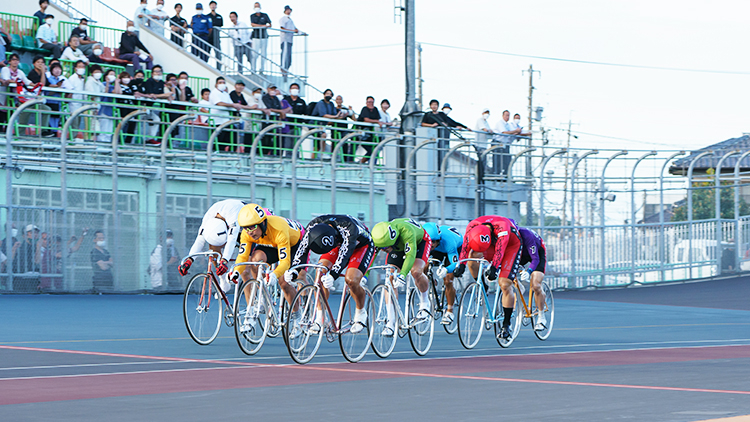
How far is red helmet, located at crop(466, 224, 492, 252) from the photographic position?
11.7 metres

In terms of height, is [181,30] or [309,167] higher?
[181,30]

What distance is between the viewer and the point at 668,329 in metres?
15.1

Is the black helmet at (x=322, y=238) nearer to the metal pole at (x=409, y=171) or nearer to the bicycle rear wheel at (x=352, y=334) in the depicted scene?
the bicycle rear wheel at (x=352, y=334)

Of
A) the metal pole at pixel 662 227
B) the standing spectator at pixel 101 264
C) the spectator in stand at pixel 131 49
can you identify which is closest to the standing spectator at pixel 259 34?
the spectator in stand at pixel 131 49

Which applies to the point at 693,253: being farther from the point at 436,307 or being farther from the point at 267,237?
the point at 267,237

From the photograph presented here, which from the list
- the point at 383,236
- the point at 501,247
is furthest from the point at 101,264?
the point at 383,236

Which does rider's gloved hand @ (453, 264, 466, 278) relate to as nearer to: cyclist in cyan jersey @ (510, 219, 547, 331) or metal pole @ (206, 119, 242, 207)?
cyclist in cyan jersey @ (510, 219, 547, 331)

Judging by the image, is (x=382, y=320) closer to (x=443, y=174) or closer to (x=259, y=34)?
(x=443, y=174)

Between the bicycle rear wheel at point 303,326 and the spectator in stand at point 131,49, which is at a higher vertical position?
the spectator in stand at point 131,49

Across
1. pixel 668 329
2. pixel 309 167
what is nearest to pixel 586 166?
pixel 309 167

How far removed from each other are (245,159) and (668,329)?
8.22 meters

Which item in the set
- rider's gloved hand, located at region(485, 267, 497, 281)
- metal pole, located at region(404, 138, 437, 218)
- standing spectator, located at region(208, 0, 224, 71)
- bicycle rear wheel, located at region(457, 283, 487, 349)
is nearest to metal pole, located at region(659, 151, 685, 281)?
metal pole, located at region(404, 138, 437, 218)

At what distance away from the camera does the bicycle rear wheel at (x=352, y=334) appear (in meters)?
9.68

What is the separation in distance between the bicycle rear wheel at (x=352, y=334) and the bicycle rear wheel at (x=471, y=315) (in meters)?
1.81
